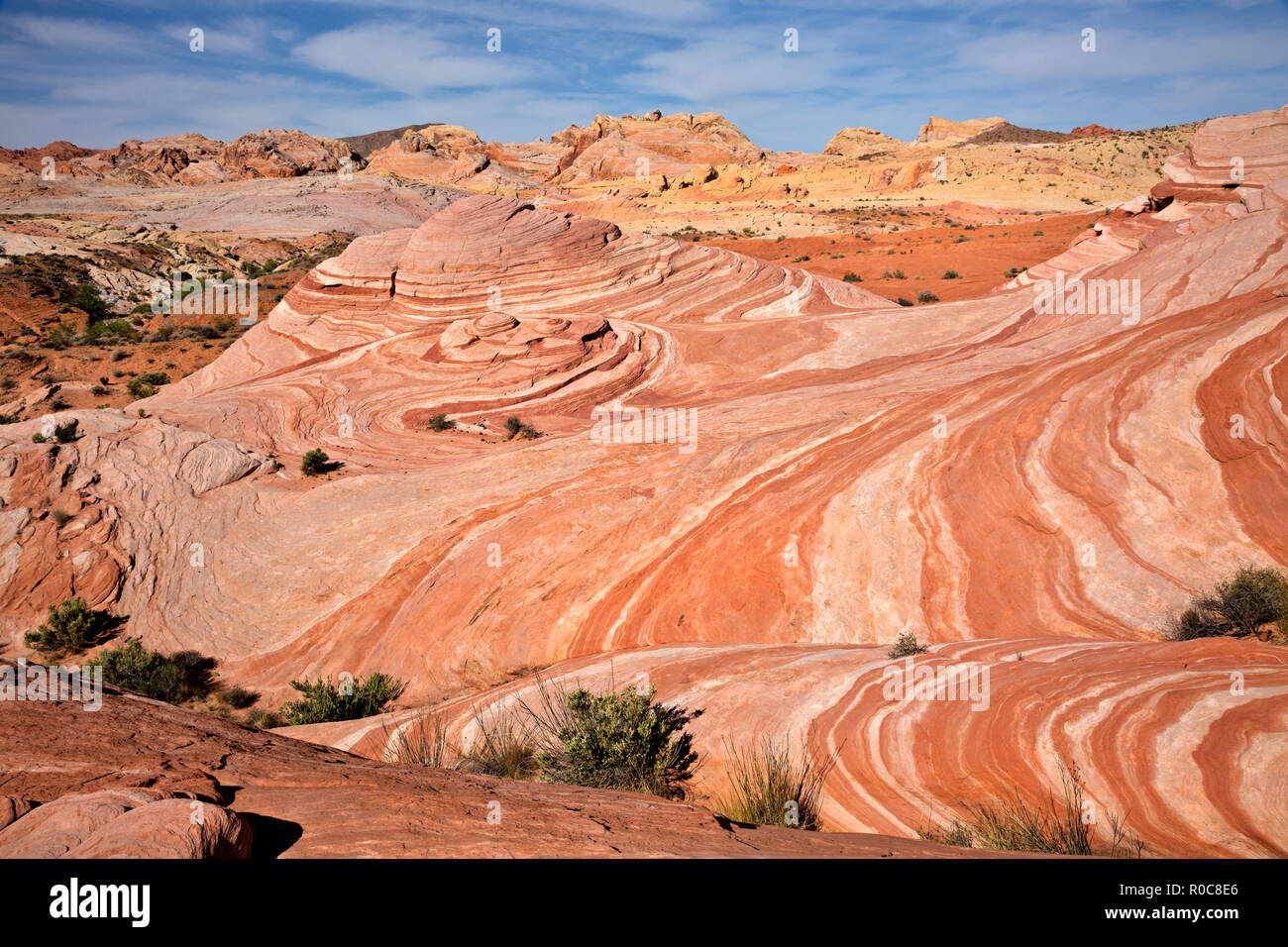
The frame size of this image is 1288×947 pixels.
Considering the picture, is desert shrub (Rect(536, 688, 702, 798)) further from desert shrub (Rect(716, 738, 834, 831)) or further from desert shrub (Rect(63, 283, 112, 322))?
desert shrub (Rect(63, 283, 112, 322))


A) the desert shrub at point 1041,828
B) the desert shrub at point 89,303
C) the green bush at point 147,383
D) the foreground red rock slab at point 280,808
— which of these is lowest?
the desert shrub at point 1041,828

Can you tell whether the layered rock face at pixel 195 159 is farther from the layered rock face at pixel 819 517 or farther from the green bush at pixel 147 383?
the layered rock face at pixel 819 517

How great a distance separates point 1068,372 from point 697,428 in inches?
260

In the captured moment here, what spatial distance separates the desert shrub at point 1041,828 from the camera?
15.3ft

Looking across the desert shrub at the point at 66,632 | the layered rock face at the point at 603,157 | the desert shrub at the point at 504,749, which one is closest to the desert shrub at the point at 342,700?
the desert shrub at the point at 504,749

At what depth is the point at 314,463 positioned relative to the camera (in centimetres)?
1554

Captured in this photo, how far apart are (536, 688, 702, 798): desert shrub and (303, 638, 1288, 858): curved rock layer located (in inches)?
12.2

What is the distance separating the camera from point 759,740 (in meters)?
6.60

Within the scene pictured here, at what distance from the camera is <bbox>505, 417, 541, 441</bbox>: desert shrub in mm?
17016

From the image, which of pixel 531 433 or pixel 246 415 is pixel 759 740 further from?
pixel 246 415

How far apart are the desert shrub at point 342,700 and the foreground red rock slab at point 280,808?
4867 mm
